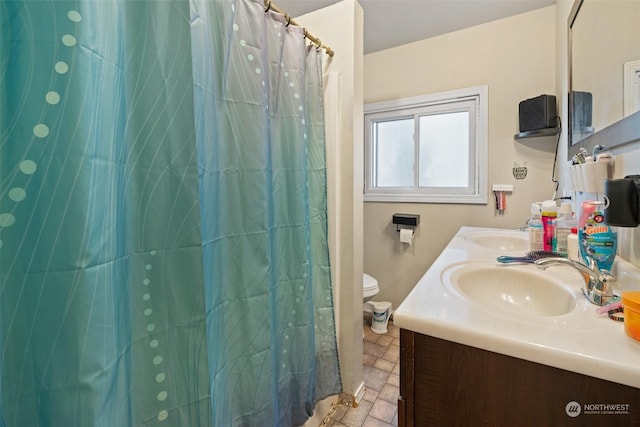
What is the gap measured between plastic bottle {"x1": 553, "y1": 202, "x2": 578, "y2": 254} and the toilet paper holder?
116 centimetres

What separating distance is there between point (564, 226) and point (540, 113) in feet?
3.48

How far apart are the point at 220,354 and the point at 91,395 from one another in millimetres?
371

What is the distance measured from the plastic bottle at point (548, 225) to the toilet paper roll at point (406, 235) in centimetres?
113

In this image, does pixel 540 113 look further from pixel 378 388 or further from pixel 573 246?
pixel 378 388

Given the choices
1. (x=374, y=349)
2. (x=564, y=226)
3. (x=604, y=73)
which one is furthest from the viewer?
(x=374, y=349)

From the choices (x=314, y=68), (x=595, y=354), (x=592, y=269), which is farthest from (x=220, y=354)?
(x=314, y=68)

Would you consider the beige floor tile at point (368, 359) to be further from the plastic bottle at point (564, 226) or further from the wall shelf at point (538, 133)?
the wall shelf at point (538, 133)

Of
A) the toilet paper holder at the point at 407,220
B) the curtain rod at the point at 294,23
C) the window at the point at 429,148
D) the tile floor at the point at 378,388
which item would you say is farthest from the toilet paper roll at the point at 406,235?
the curtain rod at the point at 294,23

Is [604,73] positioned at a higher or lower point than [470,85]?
lower

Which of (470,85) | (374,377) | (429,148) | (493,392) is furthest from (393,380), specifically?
(470,85)

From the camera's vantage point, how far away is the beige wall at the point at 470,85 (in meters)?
1.92

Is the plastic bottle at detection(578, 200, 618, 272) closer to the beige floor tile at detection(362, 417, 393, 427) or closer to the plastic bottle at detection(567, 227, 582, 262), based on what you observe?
the plastic bottle at detection(567, 227, 582, 262)

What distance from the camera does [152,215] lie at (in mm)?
653

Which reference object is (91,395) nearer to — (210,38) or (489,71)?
(210,38)
